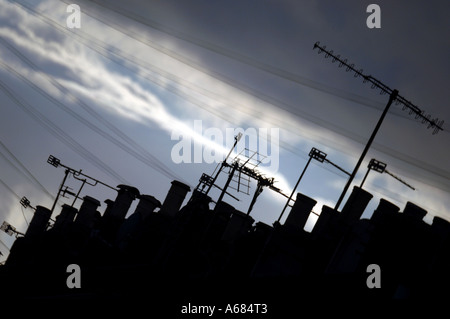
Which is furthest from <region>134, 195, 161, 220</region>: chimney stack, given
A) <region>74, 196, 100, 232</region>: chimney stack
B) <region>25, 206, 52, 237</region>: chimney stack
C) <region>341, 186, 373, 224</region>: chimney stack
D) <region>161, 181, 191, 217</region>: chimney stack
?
<region>25, 206, 52, 237</region>: chimney stack

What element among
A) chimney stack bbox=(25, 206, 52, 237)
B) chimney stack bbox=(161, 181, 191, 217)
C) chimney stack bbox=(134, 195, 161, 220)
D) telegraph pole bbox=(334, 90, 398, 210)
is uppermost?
telegraph pole bbox=(334, 90, 398, 210)

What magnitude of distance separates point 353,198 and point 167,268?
30.6ft

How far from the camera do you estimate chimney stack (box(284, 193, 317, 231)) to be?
958 inches

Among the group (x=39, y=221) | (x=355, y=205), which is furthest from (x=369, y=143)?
(x=39, y=221)

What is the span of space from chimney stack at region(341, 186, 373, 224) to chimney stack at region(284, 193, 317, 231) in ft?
8.68

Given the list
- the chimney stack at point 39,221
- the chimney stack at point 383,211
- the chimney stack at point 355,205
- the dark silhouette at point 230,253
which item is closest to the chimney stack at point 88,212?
the dark silhouette at point 230,253

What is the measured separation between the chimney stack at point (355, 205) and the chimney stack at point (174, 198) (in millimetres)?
11174

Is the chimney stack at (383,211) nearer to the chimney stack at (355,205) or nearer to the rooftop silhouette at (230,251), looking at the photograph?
the rooftop silhouette at (230,251)

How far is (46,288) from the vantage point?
2102 centimetres

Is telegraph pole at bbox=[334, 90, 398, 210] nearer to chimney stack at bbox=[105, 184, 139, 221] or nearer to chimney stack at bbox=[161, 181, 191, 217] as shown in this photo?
chimney stack at bbox=[161, 181, 191, 217]

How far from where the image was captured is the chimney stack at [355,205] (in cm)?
2200

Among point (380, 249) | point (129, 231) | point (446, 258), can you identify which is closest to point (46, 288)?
point (129, 231)
